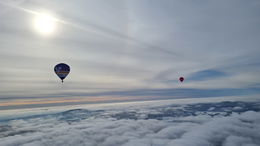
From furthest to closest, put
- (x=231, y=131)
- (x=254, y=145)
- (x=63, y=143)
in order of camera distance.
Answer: (x=231, y=131), (x=63, y=143), (x=254, y=145)

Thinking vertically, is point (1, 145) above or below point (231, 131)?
below

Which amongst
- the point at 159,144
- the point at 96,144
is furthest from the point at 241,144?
the point at 96,144

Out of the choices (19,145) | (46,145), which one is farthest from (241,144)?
(19,145)

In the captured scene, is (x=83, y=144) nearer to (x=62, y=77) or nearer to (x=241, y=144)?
(x=62, y=77)

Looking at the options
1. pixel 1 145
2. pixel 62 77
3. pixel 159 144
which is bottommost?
pixel 1 145

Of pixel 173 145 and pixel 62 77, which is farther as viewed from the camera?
pixel 173 145

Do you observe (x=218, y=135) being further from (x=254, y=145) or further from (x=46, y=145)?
(x=46, y=145)

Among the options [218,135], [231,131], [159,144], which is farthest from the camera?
[231,131]
